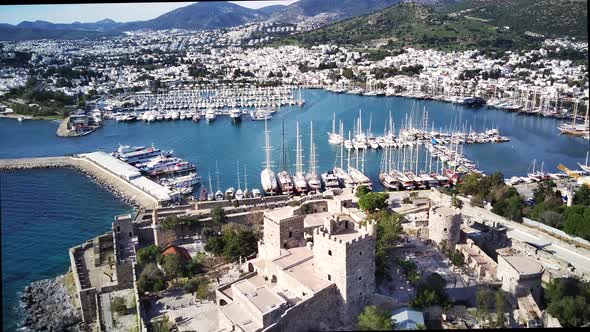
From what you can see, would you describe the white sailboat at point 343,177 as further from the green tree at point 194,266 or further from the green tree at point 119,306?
the green tree at point 119,306

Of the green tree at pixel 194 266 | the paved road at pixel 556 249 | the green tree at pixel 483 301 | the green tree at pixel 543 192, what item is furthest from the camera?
the green tree at pixel 543 192

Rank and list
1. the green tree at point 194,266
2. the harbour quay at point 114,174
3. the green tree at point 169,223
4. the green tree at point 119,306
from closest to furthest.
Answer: the green tree at point 119,306
the green tree at point 194,266
the green tree at point 169,223
the harbour quay at point 114,174

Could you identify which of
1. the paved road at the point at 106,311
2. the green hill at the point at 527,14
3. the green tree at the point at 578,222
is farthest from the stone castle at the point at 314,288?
the green hill at the point at 527,14

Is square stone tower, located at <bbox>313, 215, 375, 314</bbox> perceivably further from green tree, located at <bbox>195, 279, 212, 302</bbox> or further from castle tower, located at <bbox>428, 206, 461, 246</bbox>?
castle tower, located at <bbox>428, 206, 461, 246</bbox>

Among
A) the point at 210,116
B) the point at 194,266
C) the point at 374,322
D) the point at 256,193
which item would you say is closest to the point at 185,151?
the point at 210,116

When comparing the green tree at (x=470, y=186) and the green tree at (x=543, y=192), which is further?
the green tree at (x=470, y=186)

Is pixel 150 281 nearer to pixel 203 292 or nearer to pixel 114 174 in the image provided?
pixel 203 292

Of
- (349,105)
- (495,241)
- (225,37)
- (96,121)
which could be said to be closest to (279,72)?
(349,105)
